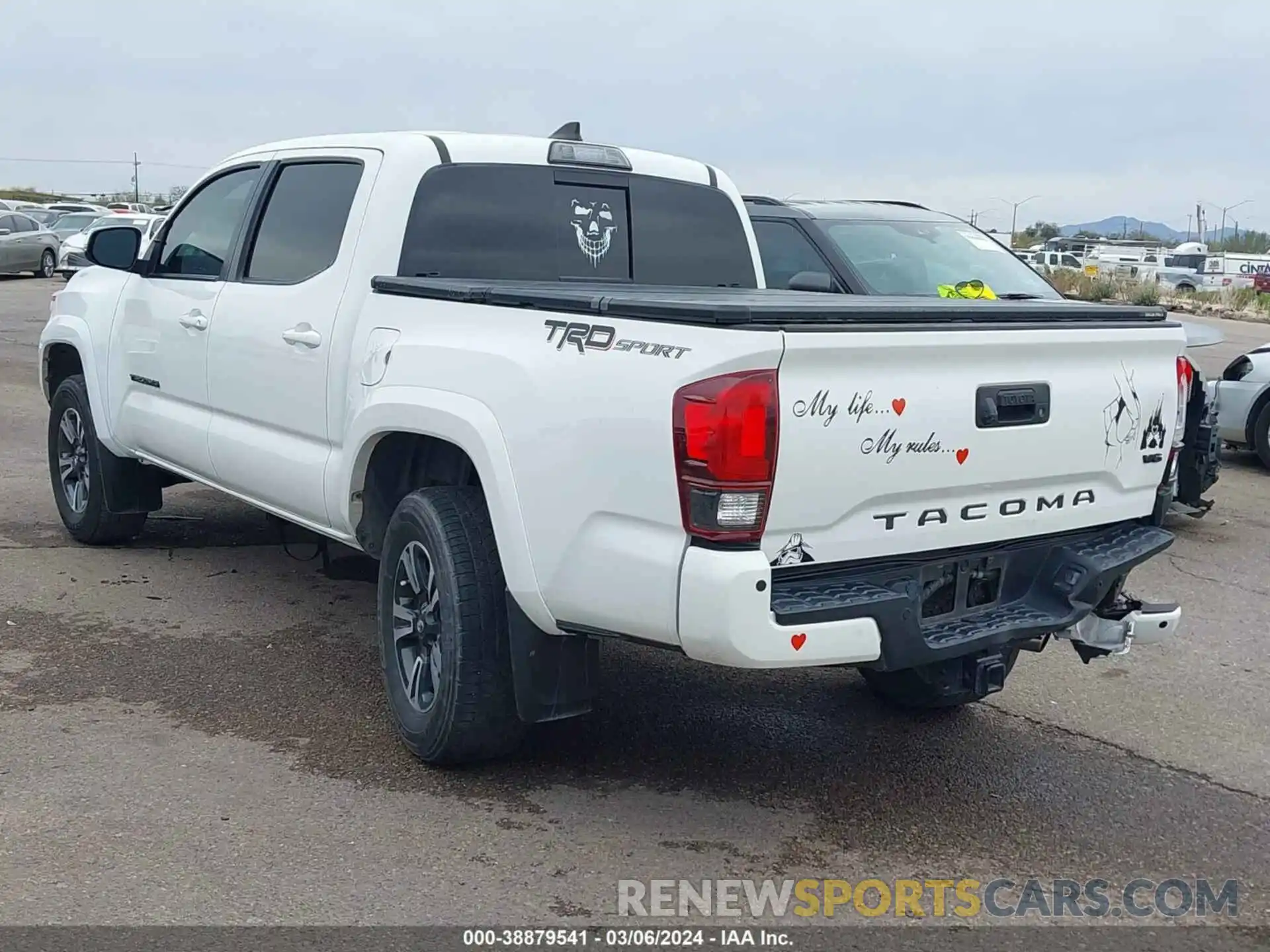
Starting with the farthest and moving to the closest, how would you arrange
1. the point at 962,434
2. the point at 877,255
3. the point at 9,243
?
the point at 9,243, the point at 877,255, the point at 962,434

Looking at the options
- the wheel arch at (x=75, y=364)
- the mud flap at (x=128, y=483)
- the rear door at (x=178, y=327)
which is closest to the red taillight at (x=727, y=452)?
the rear door at (x=178, y=327)

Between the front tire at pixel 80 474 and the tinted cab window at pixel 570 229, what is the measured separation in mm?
2793

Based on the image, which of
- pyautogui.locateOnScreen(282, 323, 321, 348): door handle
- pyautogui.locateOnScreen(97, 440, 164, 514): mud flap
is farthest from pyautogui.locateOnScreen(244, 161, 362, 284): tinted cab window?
pyautogui.locateOnScreen(97, 440, 164, 514): mud flap

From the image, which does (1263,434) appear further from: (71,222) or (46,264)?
(71,222)

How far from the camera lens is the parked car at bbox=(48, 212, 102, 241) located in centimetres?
3312

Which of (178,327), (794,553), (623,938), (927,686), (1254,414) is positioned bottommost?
(623,938)

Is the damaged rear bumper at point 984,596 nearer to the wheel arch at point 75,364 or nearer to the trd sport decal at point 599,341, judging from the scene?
the trd sport decal at point 599,341

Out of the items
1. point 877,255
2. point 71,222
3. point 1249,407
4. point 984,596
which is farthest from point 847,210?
point 71,222

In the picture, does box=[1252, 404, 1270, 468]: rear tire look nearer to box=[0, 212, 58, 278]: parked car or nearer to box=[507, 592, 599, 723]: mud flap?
box=[507, 592, 599, 723]: mud flap

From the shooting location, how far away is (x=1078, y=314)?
435 centimetres

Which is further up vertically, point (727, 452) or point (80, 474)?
point (727, 452)

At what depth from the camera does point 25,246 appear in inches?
1123

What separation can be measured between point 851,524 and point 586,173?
2.35 m

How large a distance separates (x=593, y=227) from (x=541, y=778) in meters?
2.24
